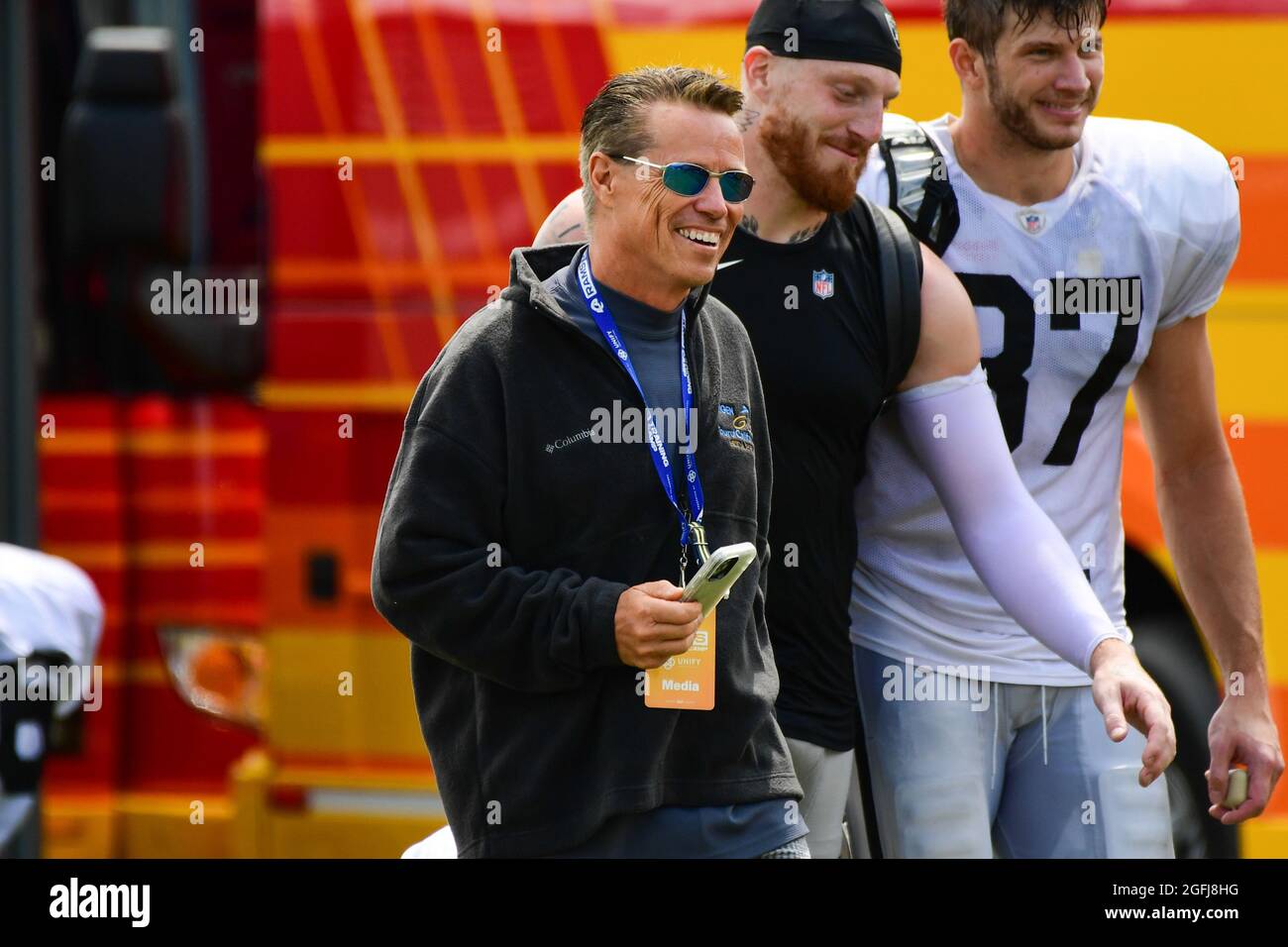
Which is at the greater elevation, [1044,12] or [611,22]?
[611,22]

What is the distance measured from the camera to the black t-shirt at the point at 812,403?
9.84 feet

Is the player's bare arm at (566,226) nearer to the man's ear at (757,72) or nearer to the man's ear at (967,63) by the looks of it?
the man's ear at (757,72)

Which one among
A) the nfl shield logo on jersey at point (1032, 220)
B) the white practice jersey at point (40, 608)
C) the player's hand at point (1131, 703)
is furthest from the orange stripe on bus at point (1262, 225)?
the white practice jersey at point (40, 608)

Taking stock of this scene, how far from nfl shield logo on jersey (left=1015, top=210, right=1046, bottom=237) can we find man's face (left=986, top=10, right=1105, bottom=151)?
0.12 meters

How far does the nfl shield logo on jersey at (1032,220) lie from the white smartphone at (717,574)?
1110 millimetres

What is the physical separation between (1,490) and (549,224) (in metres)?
1.84

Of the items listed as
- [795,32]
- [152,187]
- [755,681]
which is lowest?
[755,681]

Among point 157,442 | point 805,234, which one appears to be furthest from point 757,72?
point 157,442

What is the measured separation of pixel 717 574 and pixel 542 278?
546 mm

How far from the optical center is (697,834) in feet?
8.31

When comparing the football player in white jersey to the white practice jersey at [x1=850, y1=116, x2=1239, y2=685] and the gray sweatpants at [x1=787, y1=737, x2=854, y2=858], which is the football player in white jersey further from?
the gray sweatpants at [x1=787, y1=737, x2=854, y2=858]

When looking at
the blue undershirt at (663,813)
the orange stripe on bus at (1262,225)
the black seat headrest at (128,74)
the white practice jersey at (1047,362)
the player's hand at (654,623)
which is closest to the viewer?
the player's hand at (654,623)

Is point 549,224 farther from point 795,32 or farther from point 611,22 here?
point 611,22

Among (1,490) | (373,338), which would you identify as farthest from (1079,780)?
(1,490)
